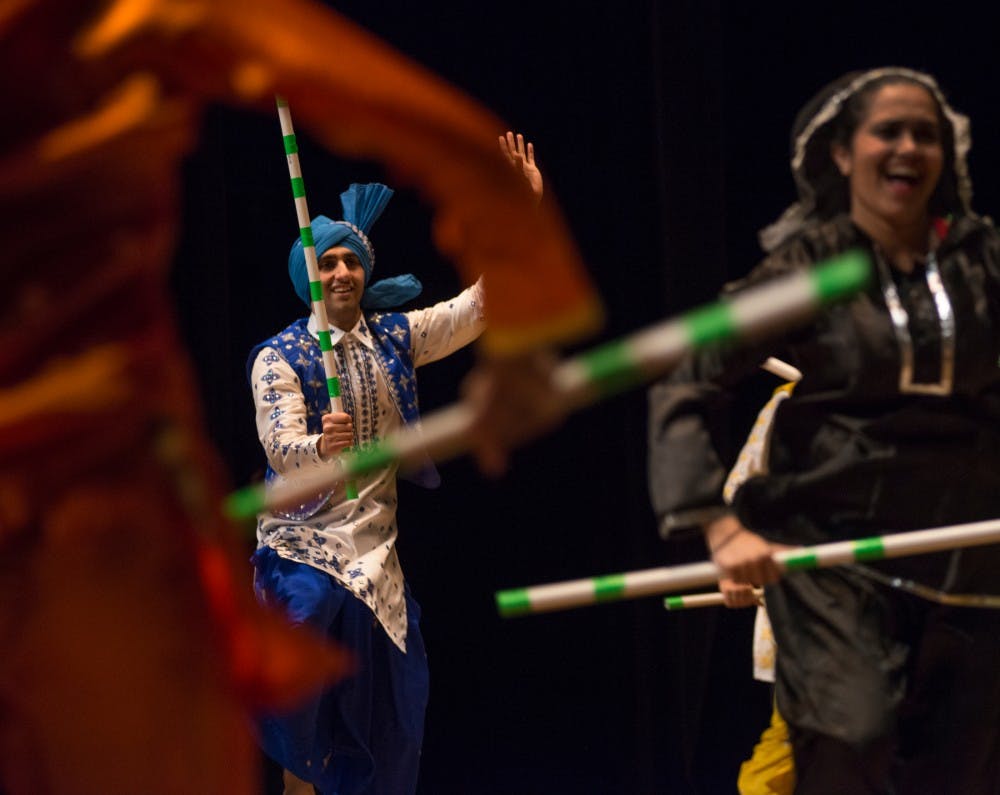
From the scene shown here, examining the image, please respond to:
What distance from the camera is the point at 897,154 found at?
6.67 ft

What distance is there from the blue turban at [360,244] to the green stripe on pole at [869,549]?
79.5 inches

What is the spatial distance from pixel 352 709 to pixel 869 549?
5.85ft

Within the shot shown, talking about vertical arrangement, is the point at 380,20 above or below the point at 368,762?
above

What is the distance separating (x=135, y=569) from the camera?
125 cm

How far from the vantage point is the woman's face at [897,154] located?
2.04 m

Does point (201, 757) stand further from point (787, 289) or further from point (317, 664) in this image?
point (787, 289)

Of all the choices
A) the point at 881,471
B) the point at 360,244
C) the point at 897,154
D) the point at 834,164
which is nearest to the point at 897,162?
the point at 897,154

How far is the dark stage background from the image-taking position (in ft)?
13.9

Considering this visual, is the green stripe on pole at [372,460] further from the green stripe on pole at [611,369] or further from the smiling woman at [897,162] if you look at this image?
the smiling woman at [897,162]

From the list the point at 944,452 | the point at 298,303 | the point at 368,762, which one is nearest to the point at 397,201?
the point at 298,303

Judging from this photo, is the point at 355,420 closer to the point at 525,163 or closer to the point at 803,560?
the point at 525,163

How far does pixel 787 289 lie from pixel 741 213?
325 centimetres

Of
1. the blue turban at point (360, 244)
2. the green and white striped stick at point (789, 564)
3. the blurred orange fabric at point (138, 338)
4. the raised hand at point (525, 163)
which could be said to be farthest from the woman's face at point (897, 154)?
the blue turban at point (360, 244)

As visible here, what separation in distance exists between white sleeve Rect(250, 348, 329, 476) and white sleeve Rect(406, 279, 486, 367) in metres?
0.34
